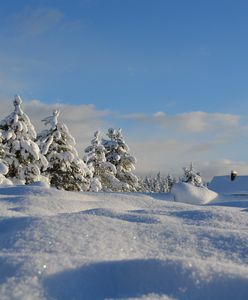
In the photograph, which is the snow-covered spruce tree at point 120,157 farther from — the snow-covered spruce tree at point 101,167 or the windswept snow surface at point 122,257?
the windswept snow surface at point 122,257

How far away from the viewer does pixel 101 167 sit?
32812 millimetres

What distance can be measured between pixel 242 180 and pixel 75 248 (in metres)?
24.3

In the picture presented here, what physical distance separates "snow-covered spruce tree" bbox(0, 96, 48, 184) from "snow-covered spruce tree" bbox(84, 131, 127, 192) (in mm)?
7479

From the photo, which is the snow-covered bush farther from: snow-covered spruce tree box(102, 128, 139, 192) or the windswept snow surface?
the windswept snow surface

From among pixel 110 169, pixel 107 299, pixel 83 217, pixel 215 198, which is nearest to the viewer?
pixel 107 299

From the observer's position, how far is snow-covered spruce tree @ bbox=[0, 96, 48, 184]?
2436cm

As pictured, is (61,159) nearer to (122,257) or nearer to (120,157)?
(120,157)

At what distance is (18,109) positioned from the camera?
2528 cm

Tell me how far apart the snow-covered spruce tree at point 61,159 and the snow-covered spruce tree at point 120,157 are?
6.58 m

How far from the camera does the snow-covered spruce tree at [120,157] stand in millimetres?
34219

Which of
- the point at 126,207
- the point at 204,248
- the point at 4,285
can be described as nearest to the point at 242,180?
the point at 126,207

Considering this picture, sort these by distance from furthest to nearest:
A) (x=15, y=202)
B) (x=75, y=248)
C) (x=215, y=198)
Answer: (x=215, y=198) → (x=15, y=202) → (x=75, y=248)

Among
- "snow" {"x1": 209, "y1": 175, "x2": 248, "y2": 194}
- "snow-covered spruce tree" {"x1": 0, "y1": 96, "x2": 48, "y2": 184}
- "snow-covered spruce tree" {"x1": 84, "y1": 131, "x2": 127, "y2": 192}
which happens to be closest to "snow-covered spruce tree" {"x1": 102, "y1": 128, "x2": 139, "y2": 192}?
"snow-covered spruce tree" {"x1": 84, "y1": 131, "x2": 127, "y2": 192}

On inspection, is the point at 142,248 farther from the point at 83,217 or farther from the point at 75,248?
the point at 83,217
